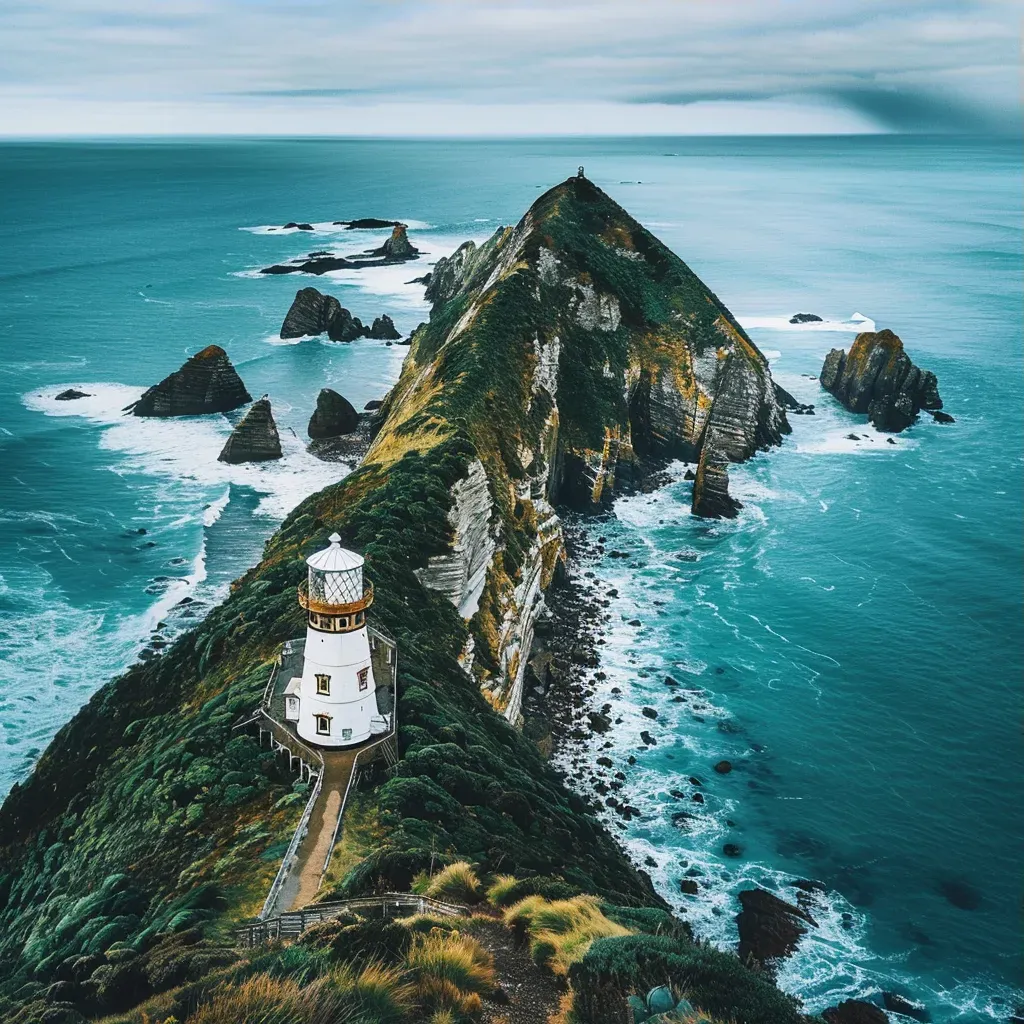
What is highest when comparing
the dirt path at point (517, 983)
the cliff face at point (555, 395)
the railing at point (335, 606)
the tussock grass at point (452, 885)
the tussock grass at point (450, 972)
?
the railing at point (335, 606)

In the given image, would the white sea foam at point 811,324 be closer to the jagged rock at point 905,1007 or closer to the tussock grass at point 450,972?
the jagged rock at point 905,1007

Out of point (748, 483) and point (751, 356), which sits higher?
point (751, 356)

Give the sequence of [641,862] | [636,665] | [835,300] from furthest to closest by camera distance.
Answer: [835,300] < [636,665] < [641,862]

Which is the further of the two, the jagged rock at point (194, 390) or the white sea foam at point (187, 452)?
the jagged rock at point (194, 390)

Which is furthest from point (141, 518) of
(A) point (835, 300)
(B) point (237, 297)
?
(A) point (835, 300)

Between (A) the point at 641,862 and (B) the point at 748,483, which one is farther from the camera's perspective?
(B) the point at 748,483

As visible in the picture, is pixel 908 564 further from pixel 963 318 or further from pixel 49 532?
pixel 963 318

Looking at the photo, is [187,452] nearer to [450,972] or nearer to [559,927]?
[559,927]

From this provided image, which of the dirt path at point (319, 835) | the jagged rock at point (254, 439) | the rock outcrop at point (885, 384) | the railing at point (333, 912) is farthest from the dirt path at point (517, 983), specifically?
the rock outcrop at point (885, 384)
